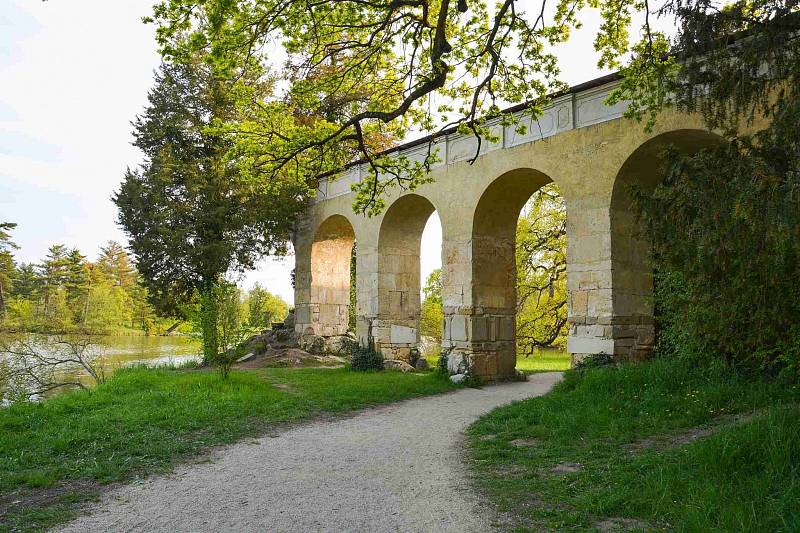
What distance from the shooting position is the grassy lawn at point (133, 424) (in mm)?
4614

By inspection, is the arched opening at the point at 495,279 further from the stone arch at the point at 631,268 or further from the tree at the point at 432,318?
the tree at the point at 432,318

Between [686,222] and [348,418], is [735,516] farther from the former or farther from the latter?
[348,418]

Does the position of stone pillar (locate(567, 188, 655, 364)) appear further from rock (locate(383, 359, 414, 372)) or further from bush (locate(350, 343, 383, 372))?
bush (locate(350, 343, 383, 372))

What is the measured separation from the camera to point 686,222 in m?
4.08

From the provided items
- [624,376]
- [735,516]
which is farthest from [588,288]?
[735,516]

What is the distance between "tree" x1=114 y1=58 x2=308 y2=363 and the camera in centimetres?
1638

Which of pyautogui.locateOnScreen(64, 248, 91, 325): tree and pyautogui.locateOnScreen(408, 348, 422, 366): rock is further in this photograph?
pyautogui.locateOnScreen(64, 248, 91, 325): tree

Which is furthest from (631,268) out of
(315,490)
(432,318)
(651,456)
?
(432,318)

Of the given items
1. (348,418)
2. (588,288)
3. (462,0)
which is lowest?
(348,418)

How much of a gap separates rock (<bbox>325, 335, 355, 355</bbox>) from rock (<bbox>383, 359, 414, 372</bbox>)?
128 inches

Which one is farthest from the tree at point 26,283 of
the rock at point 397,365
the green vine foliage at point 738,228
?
the green vine foliage at point 738,228

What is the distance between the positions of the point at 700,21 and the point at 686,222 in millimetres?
1602

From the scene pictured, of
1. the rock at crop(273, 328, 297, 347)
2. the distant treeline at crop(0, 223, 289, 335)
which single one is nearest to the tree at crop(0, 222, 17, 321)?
the distant treeline at crop(0, 223, 289, 335)

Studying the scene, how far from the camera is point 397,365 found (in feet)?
45.4
